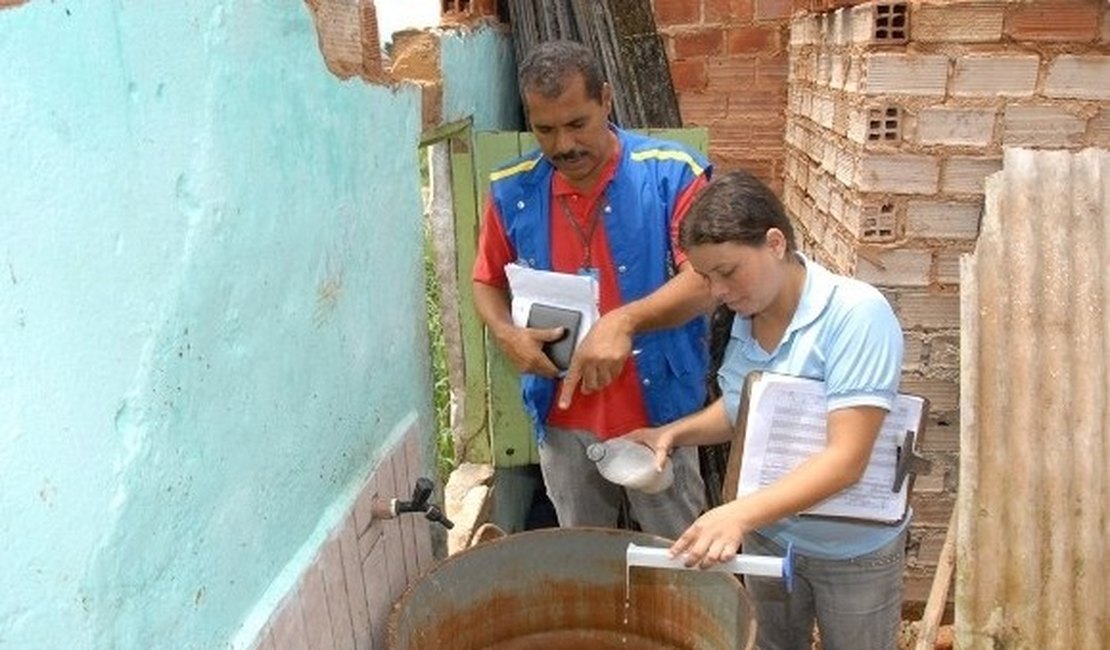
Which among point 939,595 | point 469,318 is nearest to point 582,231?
point 469,318

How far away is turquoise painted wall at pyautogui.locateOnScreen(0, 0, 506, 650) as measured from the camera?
1030 millimetres

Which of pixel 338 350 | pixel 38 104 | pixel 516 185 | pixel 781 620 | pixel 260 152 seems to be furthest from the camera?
pixel 516 185

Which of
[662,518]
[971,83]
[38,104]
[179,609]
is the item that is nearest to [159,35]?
[38,104]

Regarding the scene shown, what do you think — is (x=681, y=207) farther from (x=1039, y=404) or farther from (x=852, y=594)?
(x=1039, y=404)

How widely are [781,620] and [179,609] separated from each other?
1.52 metres

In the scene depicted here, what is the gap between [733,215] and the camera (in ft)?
6.25

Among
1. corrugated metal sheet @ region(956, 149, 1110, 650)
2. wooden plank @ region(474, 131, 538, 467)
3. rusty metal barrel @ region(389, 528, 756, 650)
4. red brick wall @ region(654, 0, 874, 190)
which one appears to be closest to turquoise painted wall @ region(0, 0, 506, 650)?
rusty metal barrel @ region(389, 528, 756, 650)

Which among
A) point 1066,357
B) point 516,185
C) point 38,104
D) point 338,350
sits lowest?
point 1066,357

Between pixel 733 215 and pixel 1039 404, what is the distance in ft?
4.62

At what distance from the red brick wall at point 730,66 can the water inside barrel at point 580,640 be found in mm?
2256

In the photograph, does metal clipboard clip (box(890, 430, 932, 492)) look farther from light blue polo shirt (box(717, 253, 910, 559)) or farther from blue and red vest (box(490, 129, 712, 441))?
blue and red vest (box(490, 129, 712, 441))

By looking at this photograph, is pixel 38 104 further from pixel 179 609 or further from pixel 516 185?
pixel 516 185

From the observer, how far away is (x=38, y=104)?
103cm

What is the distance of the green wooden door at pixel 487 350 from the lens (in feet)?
11.3
